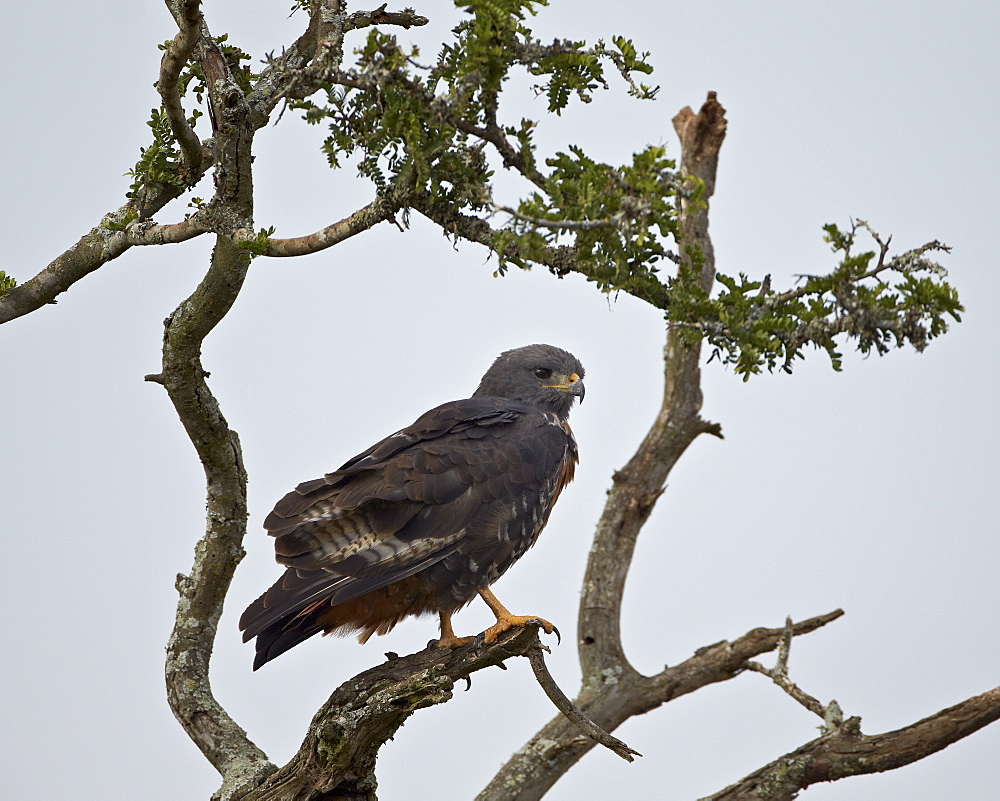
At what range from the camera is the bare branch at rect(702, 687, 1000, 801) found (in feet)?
17.3

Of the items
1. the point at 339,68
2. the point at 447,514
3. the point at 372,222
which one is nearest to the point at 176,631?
the point at 447,514

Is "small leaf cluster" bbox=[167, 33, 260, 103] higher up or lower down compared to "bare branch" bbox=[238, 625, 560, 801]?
higher up

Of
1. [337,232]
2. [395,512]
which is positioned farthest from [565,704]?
[337,232]

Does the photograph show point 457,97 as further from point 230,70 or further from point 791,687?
point 791,687

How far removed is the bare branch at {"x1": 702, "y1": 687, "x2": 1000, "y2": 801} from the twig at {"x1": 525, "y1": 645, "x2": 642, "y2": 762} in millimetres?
1550

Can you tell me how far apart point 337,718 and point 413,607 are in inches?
24.0

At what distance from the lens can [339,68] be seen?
3.65m

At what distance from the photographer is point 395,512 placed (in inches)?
173

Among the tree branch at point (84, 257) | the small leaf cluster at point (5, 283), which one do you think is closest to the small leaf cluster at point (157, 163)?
the tree branch at point (84, 257)

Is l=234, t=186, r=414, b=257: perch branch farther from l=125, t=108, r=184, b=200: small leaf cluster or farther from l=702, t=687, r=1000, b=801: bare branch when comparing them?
l=702, t=687, r=1000, b=801: bare branch

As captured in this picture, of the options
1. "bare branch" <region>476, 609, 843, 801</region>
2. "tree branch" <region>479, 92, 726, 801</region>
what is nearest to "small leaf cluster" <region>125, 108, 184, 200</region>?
"tree branch" <region>479, 92, 726, 801</region>

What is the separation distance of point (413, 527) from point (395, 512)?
10 cm

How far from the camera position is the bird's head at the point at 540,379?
536cm

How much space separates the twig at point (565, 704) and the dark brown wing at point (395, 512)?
413 millimetres
